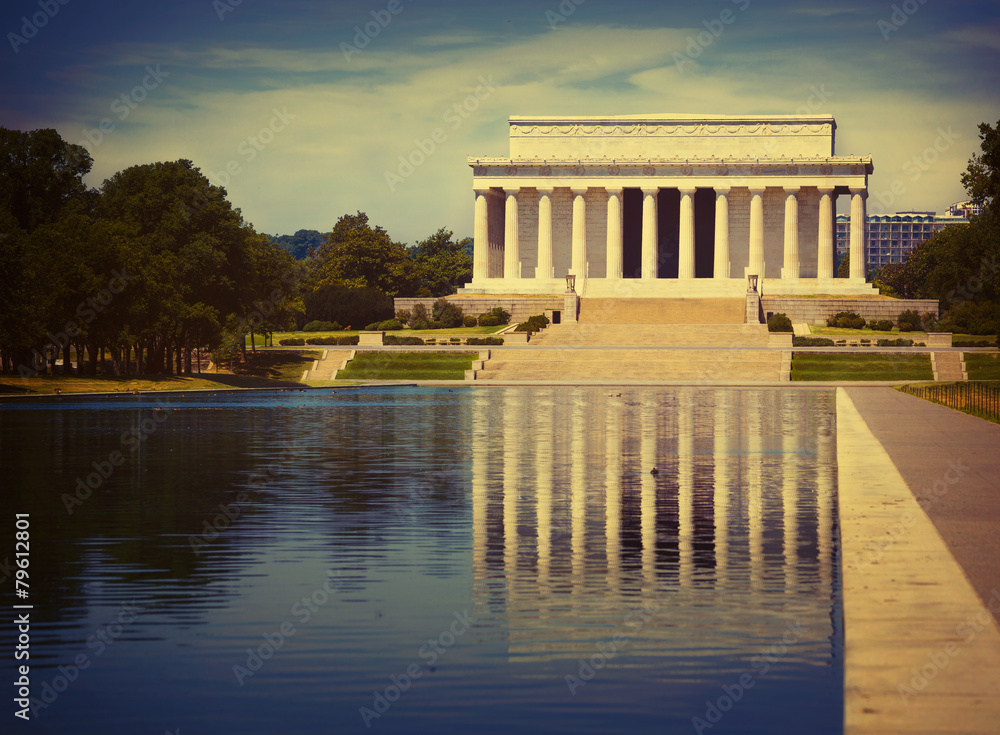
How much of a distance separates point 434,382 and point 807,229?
6794cm

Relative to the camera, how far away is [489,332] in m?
102

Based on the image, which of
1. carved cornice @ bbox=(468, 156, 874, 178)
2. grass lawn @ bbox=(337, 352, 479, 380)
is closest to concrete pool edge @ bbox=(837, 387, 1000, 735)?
grass lawn @ bbox=(337, 352, 479, 380)

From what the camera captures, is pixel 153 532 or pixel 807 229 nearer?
pixel 153 532

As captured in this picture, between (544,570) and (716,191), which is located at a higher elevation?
(716,191)

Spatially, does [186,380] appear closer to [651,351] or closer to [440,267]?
[651,351]

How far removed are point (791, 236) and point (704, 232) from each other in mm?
16530

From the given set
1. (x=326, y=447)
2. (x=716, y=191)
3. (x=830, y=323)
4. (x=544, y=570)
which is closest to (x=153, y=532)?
(x=544, y=570)

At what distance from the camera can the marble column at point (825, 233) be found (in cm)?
12550

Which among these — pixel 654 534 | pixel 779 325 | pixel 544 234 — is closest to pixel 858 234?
pixel 544 234

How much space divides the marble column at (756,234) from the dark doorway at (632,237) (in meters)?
15.8

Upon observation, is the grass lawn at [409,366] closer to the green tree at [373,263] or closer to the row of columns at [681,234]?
the row of columns at [681,234]

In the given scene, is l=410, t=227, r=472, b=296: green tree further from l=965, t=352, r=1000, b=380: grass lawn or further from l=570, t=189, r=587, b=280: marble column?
l=965, t=352, r=1000, b=380: grass lawn

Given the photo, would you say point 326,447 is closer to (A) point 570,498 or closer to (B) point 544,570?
(A) point 570,498

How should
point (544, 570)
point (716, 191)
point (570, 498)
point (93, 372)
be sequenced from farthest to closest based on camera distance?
point (716, 191) < point (93, 372) < point (570, 498) < point (544, 570)
